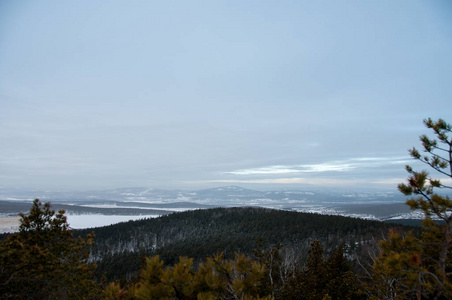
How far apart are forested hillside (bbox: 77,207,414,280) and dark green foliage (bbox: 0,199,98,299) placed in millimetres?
63323

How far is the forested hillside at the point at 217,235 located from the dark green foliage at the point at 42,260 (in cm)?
6332

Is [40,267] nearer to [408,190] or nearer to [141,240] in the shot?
[408,190]

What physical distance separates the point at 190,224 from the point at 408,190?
435 ft

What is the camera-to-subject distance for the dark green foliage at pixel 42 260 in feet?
24.1

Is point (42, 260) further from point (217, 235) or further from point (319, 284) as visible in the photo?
point (217, 235)

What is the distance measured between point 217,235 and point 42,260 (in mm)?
103614

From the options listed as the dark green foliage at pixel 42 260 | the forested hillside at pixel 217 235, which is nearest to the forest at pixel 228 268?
the dark green foliage at pixel 42 260

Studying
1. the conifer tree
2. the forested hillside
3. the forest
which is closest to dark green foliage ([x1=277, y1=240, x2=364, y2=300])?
the forest

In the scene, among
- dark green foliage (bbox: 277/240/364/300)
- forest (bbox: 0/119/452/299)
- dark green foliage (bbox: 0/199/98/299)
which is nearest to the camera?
forest (bbox: 0/119/452/299)

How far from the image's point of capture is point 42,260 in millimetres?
7785

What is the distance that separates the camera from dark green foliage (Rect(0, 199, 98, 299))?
289 inches

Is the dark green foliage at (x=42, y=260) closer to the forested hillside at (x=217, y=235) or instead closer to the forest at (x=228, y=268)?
the forest at (x=228, y=268)

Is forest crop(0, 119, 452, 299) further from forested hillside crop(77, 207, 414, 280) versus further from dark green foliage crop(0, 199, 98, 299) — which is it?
forested hillside crop(77, 207, 414, 280)

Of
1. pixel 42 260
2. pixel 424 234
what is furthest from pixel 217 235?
pixel 424 234
